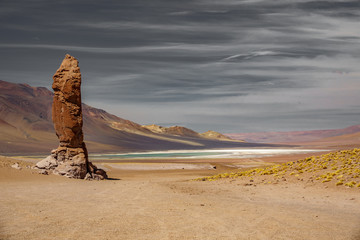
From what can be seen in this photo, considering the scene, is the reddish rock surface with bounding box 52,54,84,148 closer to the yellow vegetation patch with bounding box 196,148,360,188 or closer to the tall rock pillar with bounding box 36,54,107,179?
the tall rock pillar with bounding box 36,54,107,179

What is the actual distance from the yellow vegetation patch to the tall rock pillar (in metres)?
9.42

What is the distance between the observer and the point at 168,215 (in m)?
11.3

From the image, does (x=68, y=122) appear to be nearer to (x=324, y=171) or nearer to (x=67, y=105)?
(x=67, y=105)

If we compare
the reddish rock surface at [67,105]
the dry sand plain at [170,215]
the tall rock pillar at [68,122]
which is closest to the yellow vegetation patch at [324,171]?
the dry sand plain at [170,215]

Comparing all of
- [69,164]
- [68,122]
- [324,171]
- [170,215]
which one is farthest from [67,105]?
[324,171]

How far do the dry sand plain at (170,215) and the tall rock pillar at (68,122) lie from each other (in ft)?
20.3

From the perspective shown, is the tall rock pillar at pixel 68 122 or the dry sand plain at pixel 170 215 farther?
the tall rock pillar at pixel 68 122

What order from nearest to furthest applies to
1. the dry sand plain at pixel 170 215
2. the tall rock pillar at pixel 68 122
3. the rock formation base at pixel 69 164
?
1. the dry sand plain at pixel 170 215
2. the rock formation base at pixel 69 164
3. the tall rock pillar at pixel 68 122

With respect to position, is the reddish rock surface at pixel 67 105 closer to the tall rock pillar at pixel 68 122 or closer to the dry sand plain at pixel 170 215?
the tall rock pillar at pixel 68 122

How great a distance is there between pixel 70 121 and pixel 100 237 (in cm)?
1658

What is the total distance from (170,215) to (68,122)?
14.8 metres

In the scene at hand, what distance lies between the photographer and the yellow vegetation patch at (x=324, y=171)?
62.2 ft

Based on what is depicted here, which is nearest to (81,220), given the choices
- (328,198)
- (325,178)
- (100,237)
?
(100,237)

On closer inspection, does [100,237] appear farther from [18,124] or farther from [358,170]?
[18,124]
